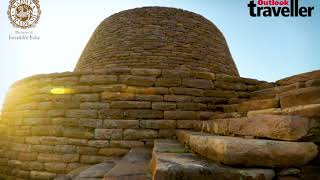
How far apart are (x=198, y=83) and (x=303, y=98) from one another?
7.21 ft

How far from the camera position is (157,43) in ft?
26.8

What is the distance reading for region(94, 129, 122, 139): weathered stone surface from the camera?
384cm

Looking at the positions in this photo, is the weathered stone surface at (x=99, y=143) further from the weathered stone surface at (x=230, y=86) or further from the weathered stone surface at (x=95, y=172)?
the weathered stone surface at (x=230, y=86)

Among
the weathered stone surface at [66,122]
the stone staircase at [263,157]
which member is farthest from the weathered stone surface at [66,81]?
the stone staircase at [263,157]

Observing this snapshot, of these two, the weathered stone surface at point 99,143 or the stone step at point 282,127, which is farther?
the weathered stone surface at point 99,143

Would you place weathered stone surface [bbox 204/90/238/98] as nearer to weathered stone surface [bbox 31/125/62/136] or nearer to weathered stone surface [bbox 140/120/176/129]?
weathered stone surface [bbox 140/120/176/129]

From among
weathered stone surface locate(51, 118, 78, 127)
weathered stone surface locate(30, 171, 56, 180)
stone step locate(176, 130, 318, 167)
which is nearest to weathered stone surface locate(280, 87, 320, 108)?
stone step locate(176, 130, 318, 167)

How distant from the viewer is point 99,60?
8281mm

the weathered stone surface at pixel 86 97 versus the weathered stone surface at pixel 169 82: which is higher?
the weathered stone surface at pixel 169 82

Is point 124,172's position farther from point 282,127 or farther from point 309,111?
point 309,111

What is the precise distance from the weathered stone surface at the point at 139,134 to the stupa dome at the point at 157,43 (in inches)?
154

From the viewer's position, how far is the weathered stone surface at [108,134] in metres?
3.84

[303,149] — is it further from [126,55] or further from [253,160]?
[126,55]

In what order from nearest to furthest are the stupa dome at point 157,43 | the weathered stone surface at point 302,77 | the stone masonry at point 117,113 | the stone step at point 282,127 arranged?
the stone step at point 282,127, the stone masonry at point 117,113, the weathered stone surface at point 302,77, the stupa dome at point 157,43
